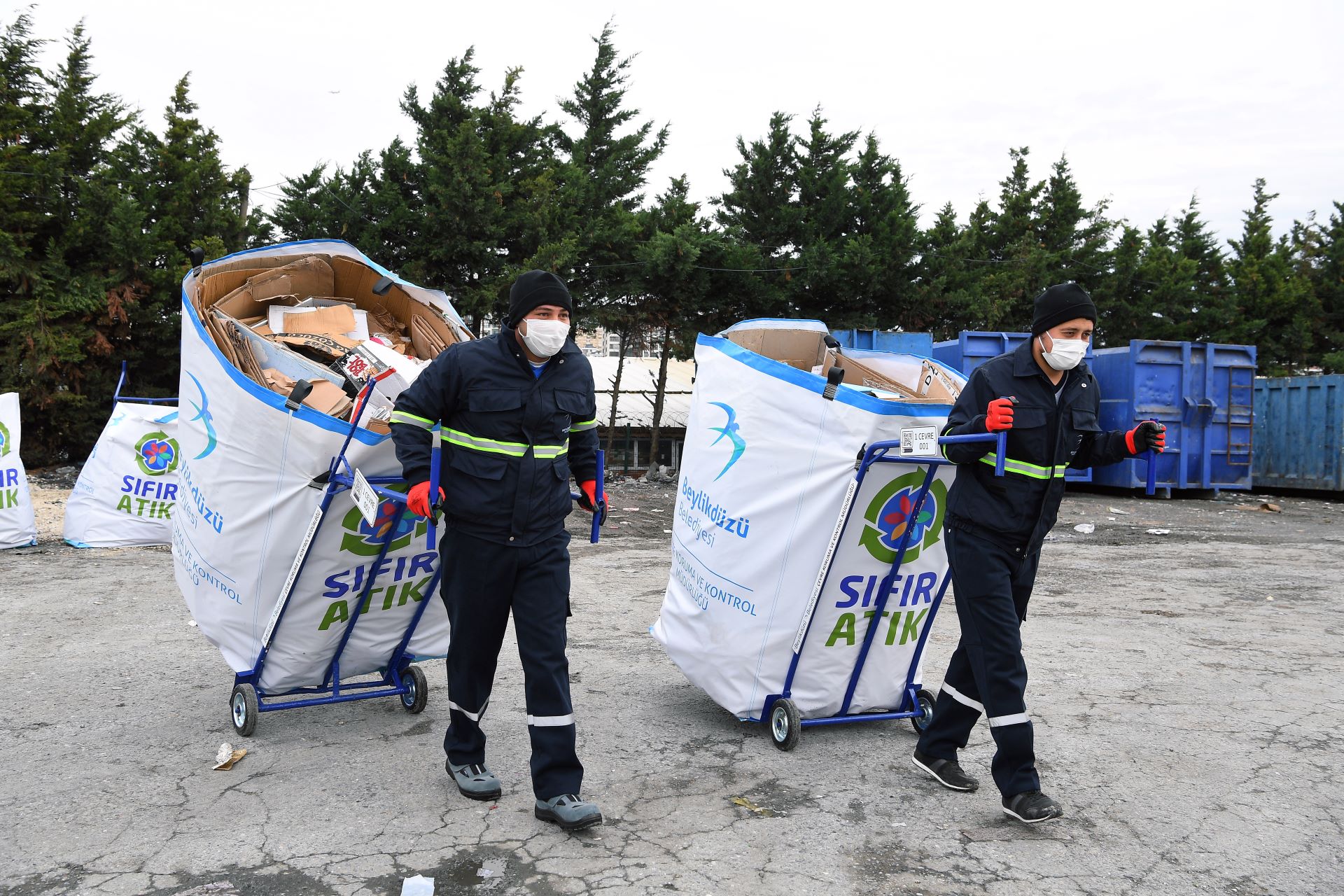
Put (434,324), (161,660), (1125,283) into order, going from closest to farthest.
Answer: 1. (434,324)
2. (161,660)
3. (1125,283)

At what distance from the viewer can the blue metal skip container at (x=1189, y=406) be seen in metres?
15.3

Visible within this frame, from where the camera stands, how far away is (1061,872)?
3.04 meters

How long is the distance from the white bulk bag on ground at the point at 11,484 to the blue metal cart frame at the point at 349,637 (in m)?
6.18

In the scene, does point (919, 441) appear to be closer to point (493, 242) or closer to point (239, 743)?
point (239, 743)

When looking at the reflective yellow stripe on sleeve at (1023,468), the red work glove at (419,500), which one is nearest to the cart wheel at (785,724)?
the reflective yellow stripe on sleeve at (1023,468)

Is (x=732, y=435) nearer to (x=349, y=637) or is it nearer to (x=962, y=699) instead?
(x=962, y=699)

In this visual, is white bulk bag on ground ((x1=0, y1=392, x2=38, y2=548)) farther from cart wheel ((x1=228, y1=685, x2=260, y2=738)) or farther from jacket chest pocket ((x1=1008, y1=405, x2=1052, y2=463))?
jacket chest pocket ((x1=1008, y1=405, x2=1052, y2=463))

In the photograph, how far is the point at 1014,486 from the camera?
11.7ft

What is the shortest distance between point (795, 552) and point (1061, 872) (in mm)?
1497

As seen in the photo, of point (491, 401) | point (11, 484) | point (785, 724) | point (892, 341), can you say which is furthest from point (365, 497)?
point (892, 341)

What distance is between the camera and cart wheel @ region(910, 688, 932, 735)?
14.4 feet

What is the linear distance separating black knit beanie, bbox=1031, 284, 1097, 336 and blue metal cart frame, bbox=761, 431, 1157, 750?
1.50 ft

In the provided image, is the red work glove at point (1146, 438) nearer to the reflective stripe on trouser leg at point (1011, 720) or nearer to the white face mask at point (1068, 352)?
the white face mask at point (1068, 352)

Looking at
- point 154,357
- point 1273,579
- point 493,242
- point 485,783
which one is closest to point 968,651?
point 485,783
